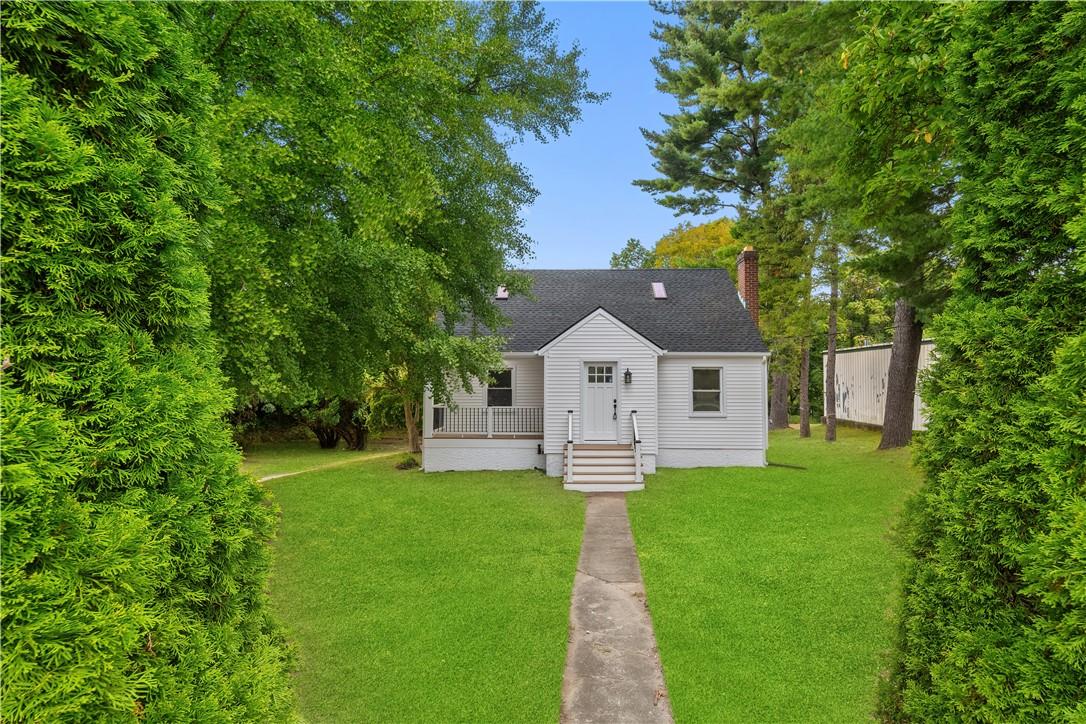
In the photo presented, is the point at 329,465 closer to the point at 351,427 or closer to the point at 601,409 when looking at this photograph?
the point at 351,427

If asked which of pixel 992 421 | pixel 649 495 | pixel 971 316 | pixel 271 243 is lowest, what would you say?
pixel 649 495

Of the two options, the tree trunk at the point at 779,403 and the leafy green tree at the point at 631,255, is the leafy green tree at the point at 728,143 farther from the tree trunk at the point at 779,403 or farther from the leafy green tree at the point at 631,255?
the leafy green tree at the point at 631,255

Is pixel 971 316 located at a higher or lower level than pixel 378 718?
higher

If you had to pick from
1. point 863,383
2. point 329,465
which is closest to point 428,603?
point 329,465

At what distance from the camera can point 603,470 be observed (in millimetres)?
12297

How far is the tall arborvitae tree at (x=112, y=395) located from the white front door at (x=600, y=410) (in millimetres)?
11878

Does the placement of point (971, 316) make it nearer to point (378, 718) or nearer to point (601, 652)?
point (601, 652)

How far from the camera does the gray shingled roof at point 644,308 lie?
1484 cm

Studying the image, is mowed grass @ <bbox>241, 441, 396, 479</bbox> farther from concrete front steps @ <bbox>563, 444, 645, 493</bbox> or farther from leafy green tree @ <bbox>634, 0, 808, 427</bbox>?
leafy green tree @ <bbox>634, 0, 808, 427</bbox>

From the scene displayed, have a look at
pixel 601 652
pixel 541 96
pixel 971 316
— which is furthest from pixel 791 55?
pixel 601 652

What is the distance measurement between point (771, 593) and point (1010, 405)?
164 inches

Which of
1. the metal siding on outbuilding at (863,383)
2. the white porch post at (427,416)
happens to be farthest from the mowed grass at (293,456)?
the metal siding on outbuilding at (863,383)

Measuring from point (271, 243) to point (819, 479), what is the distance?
12585 mm

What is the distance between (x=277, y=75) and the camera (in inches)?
172
